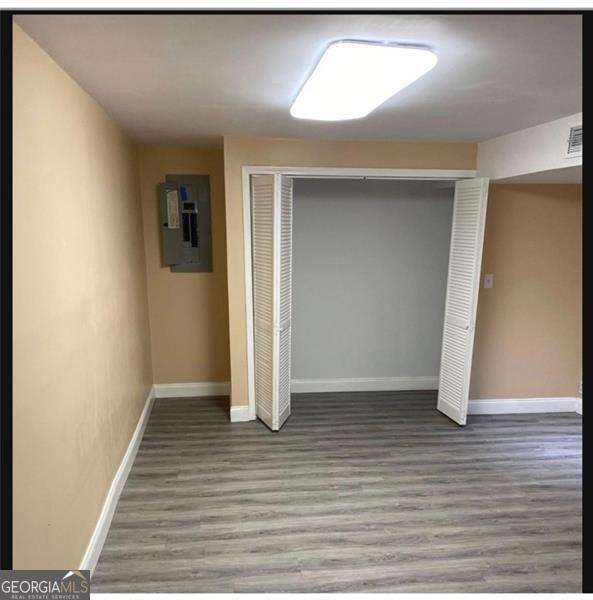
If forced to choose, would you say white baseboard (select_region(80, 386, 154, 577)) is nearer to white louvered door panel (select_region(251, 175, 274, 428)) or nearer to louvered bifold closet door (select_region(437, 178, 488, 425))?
white louvered door panel (select_region(251, 175, 274, 428))

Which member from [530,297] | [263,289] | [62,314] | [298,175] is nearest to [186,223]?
[263,289]

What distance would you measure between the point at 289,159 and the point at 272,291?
106 cm

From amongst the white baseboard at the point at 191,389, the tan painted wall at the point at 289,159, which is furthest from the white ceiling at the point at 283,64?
the white baseboard at the point at 191,389

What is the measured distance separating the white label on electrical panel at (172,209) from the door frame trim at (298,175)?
88 centimetres

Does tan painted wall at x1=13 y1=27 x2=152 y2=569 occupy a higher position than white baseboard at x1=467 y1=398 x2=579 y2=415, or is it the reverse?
tan painted wall at x1=13 y1=27 x2=152 y2=569

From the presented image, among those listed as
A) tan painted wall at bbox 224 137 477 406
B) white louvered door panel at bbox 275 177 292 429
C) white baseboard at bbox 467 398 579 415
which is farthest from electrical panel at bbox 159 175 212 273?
white baseboard at bbox 467 398 579 415

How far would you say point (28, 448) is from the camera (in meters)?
1.43

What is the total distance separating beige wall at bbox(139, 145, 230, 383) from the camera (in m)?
3.98

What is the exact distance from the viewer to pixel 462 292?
3.59 meters

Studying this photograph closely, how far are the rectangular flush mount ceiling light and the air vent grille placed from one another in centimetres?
127

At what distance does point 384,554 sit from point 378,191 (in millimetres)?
3110

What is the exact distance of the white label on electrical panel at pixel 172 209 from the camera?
3.98 m

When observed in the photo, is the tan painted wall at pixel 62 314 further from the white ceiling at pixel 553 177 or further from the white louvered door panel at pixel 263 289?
the white ceiling at pixel 553 177
